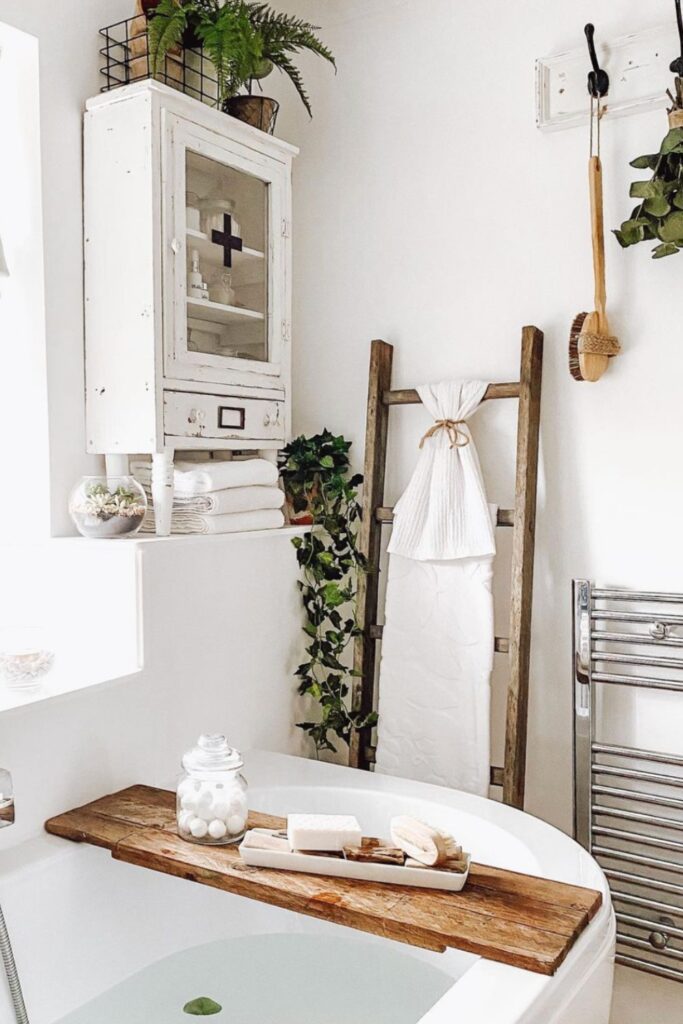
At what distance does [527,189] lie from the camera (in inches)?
90.0

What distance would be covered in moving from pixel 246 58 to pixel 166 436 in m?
0.86

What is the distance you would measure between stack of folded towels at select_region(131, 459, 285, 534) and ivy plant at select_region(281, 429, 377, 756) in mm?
187

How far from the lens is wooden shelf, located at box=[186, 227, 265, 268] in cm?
206

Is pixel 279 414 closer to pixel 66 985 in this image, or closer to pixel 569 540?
pixel 569 540

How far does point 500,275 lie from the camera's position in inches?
91.8

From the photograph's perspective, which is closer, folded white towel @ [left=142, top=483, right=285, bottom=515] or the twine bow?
folded white towel @ [left=142, top=483, right=285, bottom=515]

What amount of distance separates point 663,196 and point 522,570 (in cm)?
88

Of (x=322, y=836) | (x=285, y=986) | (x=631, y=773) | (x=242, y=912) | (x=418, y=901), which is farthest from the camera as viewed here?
(x=631, y=773)

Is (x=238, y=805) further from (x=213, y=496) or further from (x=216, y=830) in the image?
(x=213, y=496)

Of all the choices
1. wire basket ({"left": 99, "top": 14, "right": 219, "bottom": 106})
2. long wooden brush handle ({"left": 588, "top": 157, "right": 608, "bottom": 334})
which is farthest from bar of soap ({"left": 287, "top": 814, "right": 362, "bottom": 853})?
wire basket ({"left": 99, "top": 14, "right": 219, "bottom": 106})

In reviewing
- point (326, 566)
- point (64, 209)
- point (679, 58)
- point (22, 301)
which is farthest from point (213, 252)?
point (679, 58)

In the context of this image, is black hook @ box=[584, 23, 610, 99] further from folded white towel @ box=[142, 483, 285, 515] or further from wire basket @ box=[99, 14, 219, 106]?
folded white towel @ box=[142, 483, 285, 515]

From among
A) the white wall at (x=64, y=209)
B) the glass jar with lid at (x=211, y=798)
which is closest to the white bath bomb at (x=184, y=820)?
the glass jar with lid at (x=211, y=798)

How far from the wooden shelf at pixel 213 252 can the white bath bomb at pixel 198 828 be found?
1.22 meters
